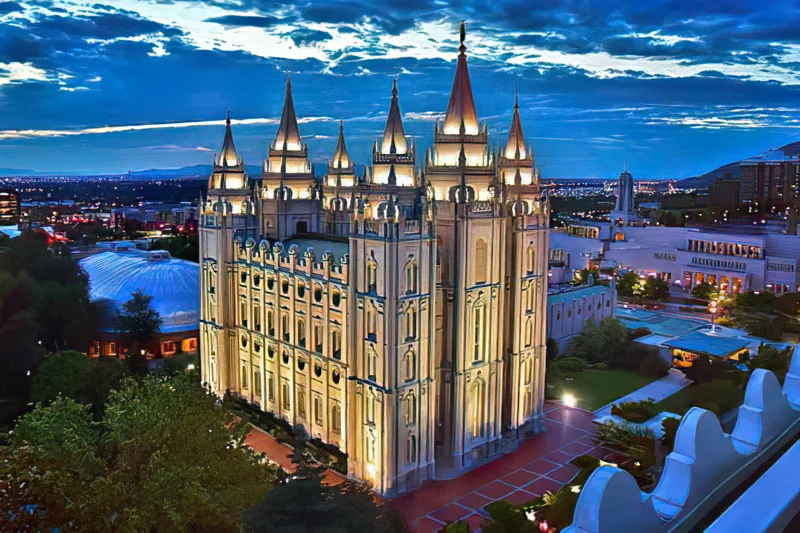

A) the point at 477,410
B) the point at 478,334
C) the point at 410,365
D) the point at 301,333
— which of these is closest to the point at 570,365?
the point at 477,410

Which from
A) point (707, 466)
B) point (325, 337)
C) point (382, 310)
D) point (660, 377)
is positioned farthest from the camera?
point (660, 377)

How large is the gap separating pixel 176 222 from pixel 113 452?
10769cm

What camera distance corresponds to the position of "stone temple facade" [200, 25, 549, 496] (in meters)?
31.7

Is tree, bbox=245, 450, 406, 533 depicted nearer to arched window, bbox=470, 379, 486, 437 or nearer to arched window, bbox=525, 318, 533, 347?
arched window, bbox=470, 379, 486, 437

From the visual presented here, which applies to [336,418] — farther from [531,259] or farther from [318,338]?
[531,259]

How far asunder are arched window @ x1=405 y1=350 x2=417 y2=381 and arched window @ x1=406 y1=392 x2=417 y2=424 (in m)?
0.88

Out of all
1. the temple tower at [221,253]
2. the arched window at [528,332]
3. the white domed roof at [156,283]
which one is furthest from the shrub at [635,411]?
the white domed roof at [156,283]

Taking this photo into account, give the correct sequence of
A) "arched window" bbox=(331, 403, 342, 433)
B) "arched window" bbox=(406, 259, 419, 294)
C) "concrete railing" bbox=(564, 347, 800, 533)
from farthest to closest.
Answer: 1. "arched window" bbox=(331, 403, 342, 433)
2. "arched window" bbox=(406, 259, 419, 294)
3. "concrete railing" bbox=(564, 347, 800, 533)

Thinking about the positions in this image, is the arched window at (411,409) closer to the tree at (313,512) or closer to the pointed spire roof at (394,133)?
the tree at (313,512)

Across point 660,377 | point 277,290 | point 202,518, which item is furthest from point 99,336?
point 660,377

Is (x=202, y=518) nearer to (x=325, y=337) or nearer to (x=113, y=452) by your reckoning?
(x=113, y=452)

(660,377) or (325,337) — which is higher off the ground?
(325,337)

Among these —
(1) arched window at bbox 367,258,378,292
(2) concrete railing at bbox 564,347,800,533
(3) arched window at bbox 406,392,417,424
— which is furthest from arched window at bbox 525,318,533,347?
(2) concrete railing at bbox 564,347,800,533

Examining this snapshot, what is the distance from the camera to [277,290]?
39250 mm
